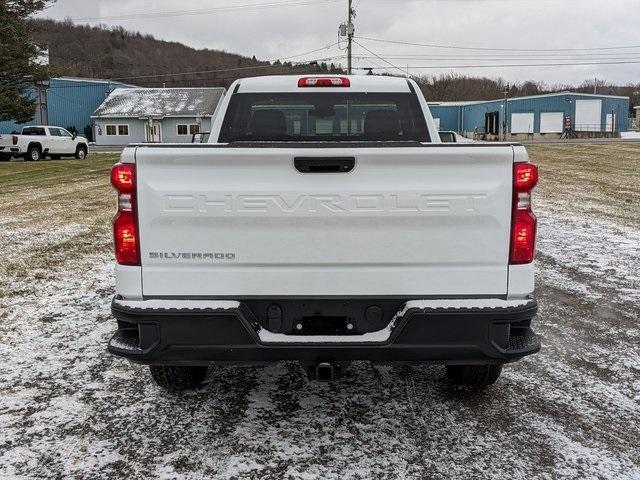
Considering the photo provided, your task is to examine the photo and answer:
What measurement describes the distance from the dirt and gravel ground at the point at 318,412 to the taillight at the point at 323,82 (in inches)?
88.4

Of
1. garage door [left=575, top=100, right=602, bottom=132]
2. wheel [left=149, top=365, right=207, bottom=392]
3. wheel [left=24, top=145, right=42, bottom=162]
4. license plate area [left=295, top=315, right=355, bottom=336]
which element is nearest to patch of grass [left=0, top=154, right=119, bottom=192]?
wheel [left=24, top=145, right=42, bottom=162]

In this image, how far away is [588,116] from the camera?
6462 centimetres

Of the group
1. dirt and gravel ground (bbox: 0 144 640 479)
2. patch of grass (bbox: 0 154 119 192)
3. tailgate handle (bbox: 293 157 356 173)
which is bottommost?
dirt and gravel ground (bbox: 0 144 640 479)

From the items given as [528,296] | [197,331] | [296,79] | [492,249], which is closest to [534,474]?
[528,296]

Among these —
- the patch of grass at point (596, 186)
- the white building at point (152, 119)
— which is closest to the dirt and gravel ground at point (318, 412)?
the patch of grass at point (596, 186)

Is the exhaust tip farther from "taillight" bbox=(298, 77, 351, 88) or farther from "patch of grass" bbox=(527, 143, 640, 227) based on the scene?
"patch of grass" bbox=(527, 143, 640, 227)

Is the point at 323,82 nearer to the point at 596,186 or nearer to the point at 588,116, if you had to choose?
the point at 596,186

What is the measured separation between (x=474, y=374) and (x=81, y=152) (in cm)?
3378

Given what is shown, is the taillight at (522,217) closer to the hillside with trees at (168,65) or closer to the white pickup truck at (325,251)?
the white pickup truck at (325,251)

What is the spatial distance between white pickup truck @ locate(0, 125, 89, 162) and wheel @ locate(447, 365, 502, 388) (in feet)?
105

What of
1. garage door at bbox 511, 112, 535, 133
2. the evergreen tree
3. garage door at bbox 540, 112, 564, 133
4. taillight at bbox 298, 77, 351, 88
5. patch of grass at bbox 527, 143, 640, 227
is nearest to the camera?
taillight at bbox 298, 77, 351, 88

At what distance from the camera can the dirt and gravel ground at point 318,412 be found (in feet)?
10.00

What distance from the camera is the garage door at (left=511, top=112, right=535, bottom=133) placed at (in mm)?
63688

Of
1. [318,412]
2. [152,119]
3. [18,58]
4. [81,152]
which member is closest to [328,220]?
[318,412]
